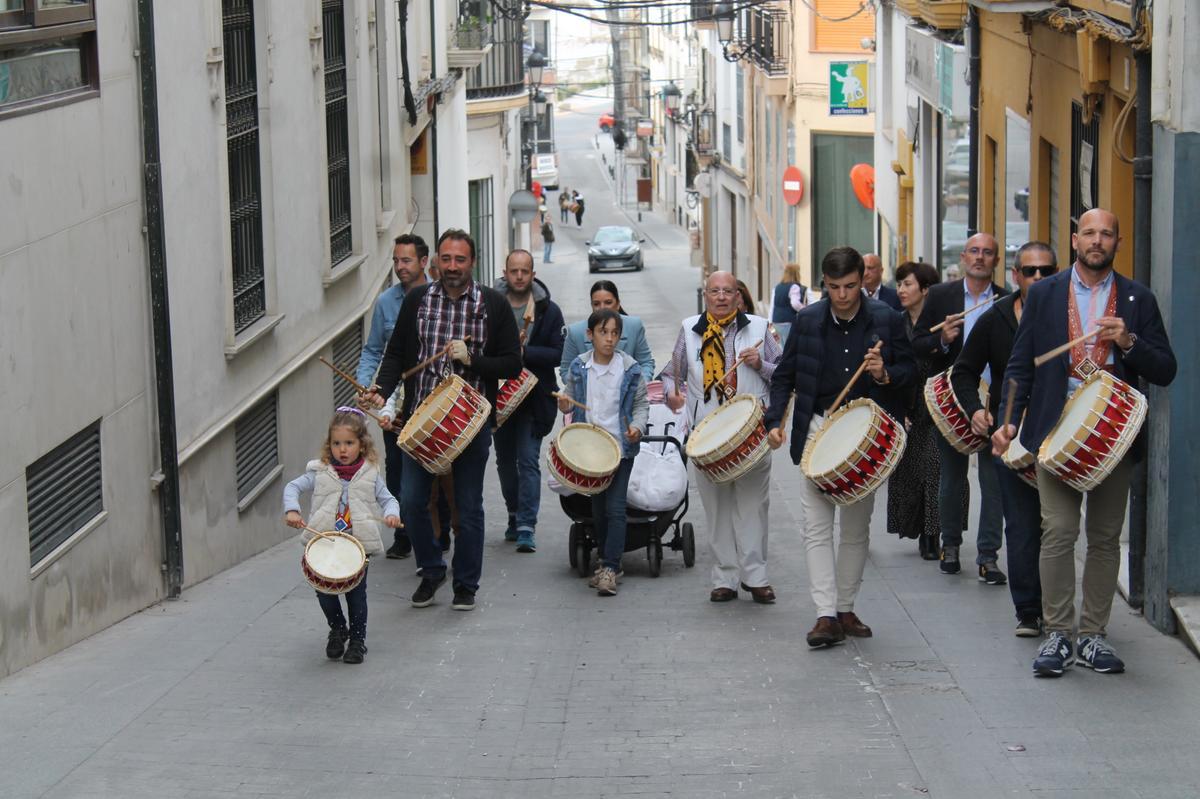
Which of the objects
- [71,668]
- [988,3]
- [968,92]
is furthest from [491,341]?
[968,92]

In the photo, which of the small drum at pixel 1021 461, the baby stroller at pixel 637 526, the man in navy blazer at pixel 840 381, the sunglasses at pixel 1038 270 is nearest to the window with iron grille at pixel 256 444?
the baby stroller at pixel 637 526

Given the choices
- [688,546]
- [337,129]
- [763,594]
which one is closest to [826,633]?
[763,594]

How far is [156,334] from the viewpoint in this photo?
10.5 m

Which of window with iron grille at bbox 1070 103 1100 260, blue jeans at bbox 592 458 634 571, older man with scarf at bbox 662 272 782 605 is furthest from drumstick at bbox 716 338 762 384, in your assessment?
window with iron grille at bbox 1070 103 1100 260

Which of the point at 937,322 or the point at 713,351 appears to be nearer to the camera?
the point at 713,351

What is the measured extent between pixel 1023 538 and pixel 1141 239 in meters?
1.53

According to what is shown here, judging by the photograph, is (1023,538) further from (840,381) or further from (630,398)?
(630,398)

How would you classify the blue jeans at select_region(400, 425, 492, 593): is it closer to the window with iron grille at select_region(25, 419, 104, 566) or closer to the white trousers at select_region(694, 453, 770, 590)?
the white trousers at select_region(694, 453, 770, 590)

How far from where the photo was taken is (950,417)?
9758 millimetres

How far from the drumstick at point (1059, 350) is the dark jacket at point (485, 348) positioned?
9.38 feet

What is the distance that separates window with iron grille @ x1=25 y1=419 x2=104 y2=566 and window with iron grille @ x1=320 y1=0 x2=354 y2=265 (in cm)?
790

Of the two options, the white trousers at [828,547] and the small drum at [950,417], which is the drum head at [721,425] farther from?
the small drum at [950,417]

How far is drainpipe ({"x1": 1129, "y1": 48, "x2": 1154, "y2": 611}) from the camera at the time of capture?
858 centimetres

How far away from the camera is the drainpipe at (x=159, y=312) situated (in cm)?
1030
